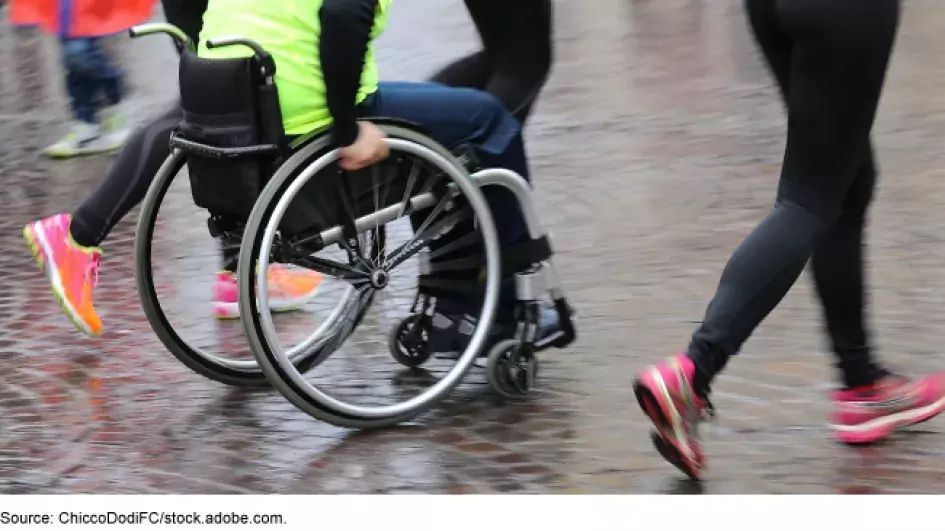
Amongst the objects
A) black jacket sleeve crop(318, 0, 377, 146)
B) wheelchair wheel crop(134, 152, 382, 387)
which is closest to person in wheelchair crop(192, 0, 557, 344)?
black jacket sleeve crop(318, 0, 377, 146)

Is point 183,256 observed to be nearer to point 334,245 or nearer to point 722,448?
point 334,245

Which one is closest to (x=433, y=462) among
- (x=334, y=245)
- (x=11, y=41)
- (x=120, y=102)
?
(x=334, y=245)

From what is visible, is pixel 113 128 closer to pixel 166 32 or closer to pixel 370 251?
pixel 166 32

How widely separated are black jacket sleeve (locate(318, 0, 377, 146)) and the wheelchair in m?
0.09

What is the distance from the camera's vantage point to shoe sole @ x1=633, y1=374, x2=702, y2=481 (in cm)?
340

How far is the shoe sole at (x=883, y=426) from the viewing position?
12.2ft

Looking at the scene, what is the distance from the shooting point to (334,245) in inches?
155

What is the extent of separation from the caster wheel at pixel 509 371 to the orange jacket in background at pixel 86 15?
376cm

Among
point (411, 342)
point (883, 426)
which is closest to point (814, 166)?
point (883, 426)

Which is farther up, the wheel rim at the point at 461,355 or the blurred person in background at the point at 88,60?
the wheel rim at the point at 461,355

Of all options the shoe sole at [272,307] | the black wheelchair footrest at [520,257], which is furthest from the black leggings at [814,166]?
the shoe sole at [272,307]

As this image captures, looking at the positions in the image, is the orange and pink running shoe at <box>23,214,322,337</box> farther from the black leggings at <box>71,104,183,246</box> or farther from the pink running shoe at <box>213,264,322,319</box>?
the pink running shoe at <box>213,264,322,319</box>

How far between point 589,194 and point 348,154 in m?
2.47

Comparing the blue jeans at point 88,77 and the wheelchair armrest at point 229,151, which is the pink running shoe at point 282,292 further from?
the blue jeans at point 88,77
